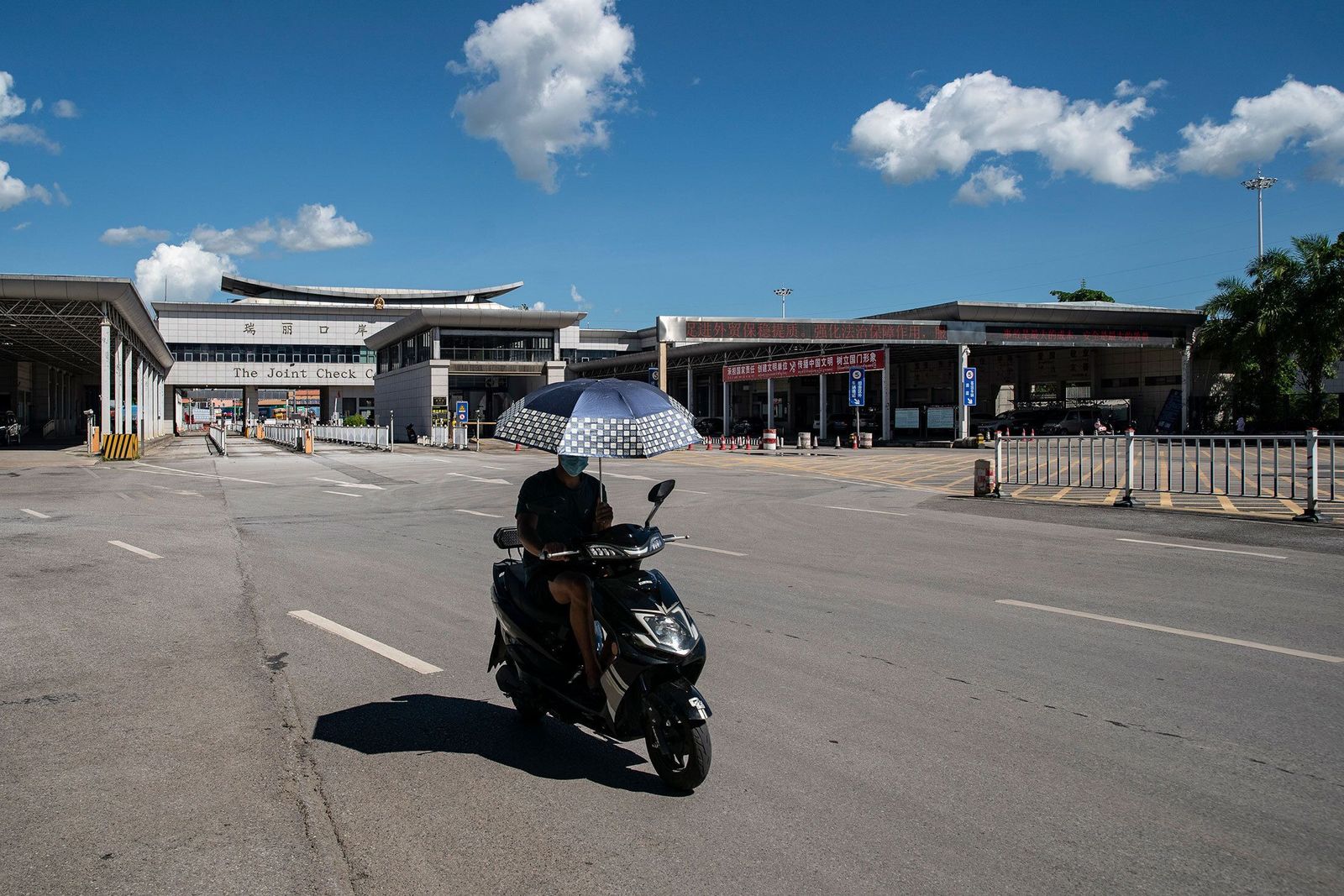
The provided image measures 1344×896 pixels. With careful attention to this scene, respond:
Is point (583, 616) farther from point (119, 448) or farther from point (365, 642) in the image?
point (119, 448)

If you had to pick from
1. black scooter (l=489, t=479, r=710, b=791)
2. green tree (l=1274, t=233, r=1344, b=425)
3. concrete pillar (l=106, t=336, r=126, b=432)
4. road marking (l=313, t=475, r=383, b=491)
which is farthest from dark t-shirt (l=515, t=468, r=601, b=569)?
green tree (l=1274, t=233, r=1344, b=425)

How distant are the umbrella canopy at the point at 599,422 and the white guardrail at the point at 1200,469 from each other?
1293cm

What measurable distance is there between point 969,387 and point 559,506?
3884cm

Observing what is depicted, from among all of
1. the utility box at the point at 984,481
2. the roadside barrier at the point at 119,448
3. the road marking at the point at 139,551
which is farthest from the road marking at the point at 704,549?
the roadside barrier at the point at 119,448

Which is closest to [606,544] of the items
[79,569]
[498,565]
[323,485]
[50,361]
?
[498,565]

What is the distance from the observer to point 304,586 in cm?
908

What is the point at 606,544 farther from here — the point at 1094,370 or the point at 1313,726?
the point at 1094,370

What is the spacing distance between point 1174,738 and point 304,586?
7.54m

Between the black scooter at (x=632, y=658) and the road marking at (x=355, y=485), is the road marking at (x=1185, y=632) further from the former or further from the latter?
the road marking at (x=355, y=485)

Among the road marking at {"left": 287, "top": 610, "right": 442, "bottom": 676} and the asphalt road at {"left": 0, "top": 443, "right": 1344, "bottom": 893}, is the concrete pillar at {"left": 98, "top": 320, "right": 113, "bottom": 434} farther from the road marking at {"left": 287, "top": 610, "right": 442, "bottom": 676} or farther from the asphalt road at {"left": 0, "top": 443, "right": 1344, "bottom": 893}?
the road marking at {"left": 287, "top": 610, "right": 442, "bottom": 676}

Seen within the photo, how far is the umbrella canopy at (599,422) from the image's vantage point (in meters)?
4.43

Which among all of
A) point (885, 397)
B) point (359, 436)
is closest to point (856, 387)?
point (885, 397)

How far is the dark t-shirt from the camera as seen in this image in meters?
4.63

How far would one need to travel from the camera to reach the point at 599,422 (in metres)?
4.50
